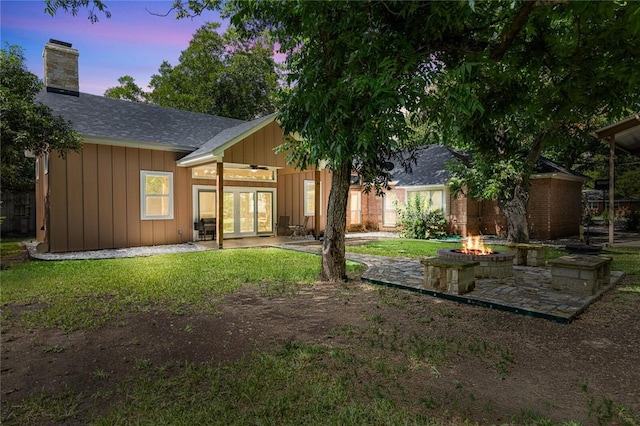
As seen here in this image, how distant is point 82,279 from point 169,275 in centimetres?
161

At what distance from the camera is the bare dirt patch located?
115 inches

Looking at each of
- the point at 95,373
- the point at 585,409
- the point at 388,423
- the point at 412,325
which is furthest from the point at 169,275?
the point at 585,409

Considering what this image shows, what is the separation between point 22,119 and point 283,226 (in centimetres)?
996

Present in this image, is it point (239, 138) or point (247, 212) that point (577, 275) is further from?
point (247, 212)

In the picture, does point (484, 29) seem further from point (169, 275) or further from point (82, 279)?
point (82, 279)

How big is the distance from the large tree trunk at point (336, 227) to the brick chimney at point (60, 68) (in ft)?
43.1

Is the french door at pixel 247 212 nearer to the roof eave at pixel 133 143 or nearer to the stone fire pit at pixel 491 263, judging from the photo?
the roof eave at pixel 133 143

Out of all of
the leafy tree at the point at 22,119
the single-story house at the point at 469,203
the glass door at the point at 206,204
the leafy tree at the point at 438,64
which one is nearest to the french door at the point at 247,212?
the glass door at the point at 206,204

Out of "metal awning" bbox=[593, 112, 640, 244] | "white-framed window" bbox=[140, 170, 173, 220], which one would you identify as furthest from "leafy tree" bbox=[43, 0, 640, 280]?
"white-framed window" bbox=[140, 170, 173, 220]

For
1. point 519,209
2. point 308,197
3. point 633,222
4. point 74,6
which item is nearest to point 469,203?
point 519,209

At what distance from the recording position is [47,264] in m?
8.73

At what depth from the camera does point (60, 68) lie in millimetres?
13867

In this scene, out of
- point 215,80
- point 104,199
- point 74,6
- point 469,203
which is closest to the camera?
point 74,6

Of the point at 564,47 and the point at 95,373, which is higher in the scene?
the point at 564,47
